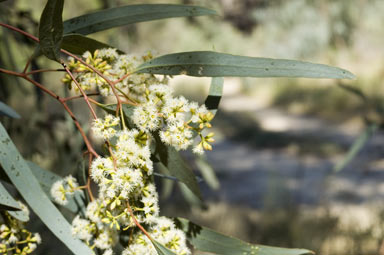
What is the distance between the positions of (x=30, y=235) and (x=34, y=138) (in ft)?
3.96

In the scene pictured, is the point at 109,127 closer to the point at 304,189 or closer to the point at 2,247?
the point at 2,247

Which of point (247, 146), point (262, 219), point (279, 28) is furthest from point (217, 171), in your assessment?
point (279, 28)

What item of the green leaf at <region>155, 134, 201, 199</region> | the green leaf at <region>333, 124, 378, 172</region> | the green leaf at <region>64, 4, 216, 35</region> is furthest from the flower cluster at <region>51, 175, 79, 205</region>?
the green leaf at <region>333, 124, 378, 172</region>

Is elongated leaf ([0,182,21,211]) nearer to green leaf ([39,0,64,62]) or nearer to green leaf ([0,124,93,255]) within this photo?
green leaf ([0,124,93,255])

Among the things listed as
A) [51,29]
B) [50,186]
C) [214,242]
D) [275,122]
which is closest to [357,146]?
[214,242]

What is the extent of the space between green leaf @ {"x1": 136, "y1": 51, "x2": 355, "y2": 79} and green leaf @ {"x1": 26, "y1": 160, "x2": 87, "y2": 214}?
0.69 feet

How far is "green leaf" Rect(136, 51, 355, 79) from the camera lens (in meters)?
0.45

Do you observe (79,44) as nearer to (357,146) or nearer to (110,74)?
(110,74)

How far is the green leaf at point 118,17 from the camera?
1.87ft

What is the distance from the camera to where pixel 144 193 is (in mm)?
435

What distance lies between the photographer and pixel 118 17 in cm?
59

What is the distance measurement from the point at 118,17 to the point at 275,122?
5858 millimetres

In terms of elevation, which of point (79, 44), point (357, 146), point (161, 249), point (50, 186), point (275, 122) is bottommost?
point (161, 249)

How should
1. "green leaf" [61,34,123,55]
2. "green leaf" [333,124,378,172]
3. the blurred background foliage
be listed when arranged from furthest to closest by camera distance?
the blurred background foliage, "green leaf" [333,124,378,172], "green leaf" [61,34,123,55]
